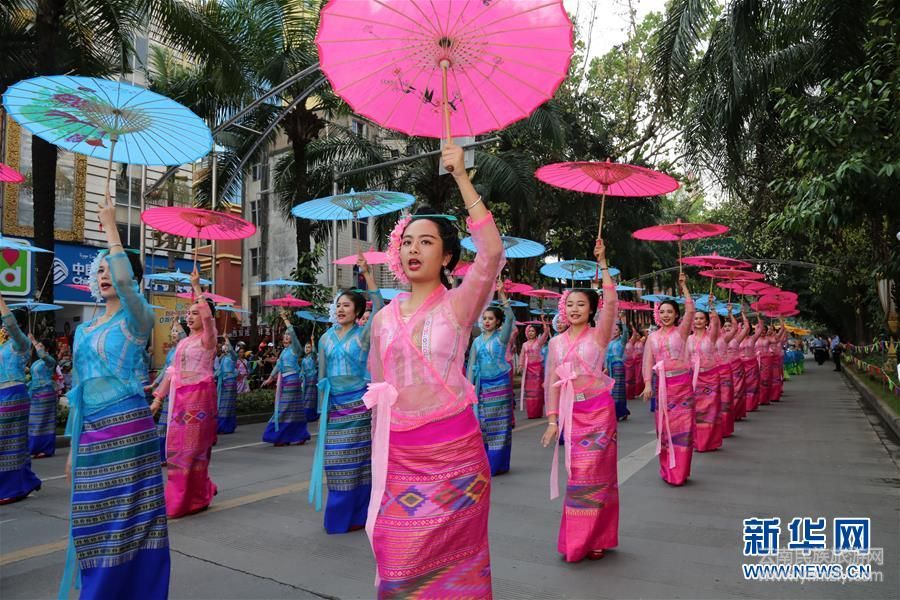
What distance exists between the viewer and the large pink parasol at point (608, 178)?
4930 millimetres

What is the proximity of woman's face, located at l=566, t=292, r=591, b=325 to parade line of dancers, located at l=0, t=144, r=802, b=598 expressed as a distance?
0.01m

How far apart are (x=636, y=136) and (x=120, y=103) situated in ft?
63.6

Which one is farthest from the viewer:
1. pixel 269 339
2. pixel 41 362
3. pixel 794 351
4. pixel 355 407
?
pixel 794 351

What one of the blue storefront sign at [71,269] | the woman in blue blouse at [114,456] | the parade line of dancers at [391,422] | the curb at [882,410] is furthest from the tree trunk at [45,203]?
the curb at [882,410]

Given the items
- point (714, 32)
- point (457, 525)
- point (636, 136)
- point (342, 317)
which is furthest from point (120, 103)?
point (636, 136)

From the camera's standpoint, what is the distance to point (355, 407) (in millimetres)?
5406

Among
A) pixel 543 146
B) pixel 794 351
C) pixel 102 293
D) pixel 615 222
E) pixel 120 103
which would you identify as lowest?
pixel 794 351

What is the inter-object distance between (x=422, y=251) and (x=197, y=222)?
13.5ft

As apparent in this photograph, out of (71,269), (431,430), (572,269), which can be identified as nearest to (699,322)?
(572,269)

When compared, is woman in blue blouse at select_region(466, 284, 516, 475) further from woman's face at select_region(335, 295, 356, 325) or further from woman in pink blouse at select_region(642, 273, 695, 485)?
woman's face at select_region(335, 295, 356, 325)

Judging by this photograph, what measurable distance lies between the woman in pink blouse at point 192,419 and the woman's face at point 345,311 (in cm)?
107

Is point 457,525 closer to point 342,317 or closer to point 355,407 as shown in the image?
point 355,407

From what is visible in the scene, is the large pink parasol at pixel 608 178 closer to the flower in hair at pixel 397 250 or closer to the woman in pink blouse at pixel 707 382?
the flower in hair at pixel 397 250

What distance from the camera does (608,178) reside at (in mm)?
5078
